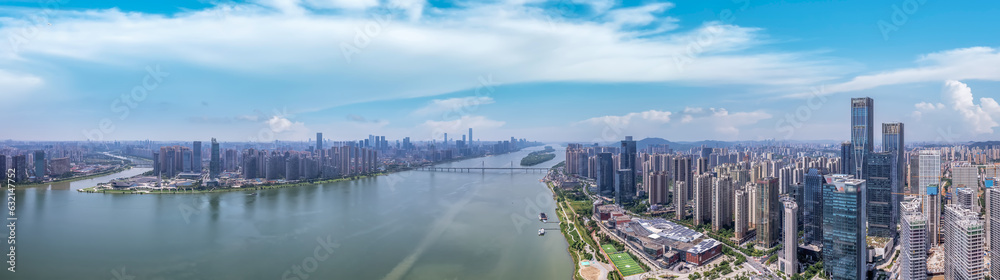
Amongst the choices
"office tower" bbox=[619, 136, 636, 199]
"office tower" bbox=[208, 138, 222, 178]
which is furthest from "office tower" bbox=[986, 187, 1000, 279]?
"office tower" bbox=[208, 138, 222, 178]

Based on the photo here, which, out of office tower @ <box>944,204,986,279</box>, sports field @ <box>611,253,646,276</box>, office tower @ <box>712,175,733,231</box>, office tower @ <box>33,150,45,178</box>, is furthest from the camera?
office tower @ <box>33,150,45,178</box>

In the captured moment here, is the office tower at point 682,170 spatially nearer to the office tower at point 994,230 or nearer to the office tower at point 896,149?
the office tower at point 896,149

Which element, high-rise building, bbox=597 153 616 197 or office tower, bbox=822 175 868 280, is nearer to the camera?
office tower, bbox=822 175 868 280

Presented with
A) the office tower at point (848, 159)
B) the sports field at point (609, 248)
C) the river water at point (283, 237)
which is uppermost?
the office tower at point (848, 159)

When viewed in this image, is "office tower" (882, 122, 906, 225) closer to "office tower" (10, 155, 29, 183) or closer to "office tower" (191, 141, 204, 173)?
"office tower" (191, 141, 204, 173)

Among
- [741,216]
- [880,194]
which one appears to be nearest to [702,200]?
[741,216]

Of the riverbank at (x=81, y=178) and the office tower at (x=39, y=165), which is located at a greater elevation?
the office tower at (x=39, y=165)

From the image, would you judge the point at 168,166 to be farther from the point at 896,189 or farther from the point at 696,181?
the point at 896,189

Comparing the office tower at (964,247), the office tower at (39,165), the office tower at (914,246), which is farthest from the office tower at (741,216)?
the office tower at (39,165)
